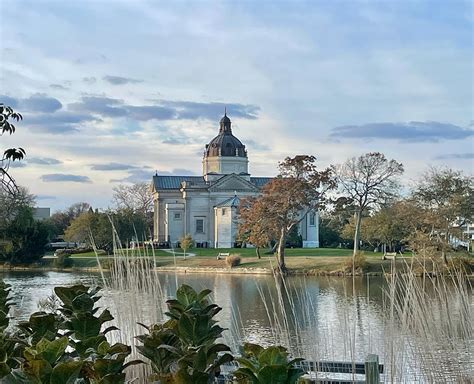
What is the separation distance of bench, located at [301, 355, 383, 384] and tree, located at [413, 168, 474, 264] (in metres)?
25.3

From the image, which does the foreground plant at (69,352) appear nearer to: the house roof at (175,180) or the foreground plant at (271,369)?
the foreground plant at (271,369)

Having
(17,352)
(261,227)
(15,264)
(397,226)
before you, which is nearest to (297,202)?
(261,227)

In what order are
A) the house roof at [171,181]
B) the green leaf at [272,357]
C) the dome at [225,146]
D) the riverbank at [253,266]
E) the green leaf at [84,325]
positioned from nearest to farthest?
the green leaf at [272,357] → the green leaf at [84,325] → the riverbank at [253,266] → the house roof at [171,181] → the dome at [225,146]

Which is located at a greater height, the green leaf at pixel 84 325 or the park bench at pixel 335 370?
the green leaf at pixel 84 325

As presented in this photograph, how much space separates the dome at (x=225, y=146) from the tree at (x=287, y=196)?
82.0 feet

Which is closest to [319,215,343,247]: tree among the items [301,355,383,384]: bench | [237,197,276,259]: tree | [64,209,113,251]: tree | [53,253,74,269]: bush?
[64,209,113,251]: tree

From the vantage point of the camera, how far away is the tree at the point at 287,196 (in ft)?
107

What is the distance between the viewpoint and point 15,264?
114 ft

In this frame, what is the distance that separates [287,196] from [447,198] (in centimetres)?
752

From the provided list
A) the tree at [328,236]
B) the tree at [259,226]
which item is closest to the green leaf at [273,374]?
the tree at [259,226]

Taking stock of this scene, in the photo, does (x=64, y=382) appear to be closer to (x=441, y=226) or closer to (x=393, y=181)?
(x=441, y=226)

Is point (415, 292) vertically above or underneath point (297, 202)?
underneath

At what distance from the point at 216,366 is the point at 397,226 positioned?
107 feet

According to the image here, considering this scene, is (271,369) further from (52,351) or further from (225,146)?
(225,146)
